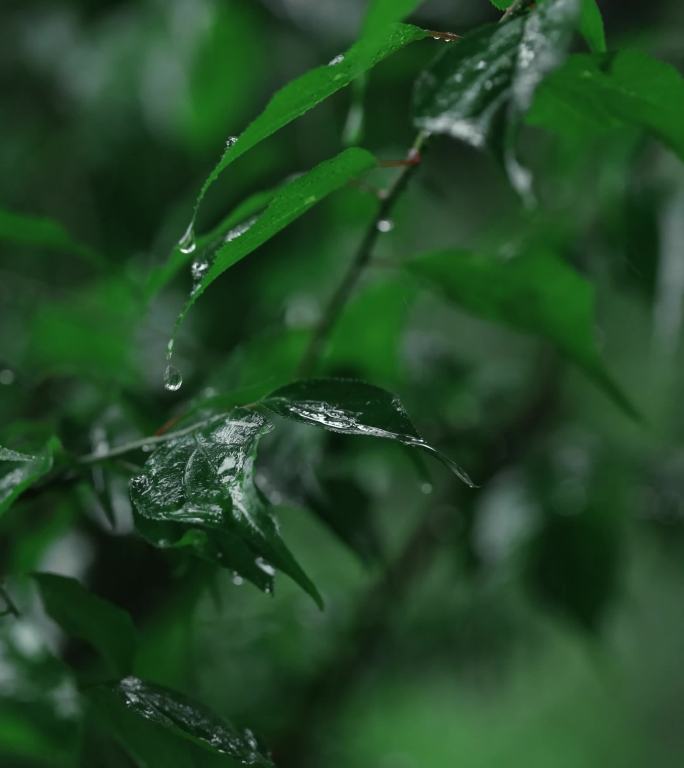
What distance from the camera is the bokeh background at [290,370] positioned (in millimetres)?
406

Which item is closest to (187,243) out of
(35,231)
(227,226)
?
(227,226)

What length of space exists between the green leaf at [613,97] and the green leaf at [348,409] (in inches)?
4.3

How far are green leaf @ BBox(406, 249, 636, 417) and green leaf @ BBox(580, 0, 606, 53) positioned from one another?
0.32 ft

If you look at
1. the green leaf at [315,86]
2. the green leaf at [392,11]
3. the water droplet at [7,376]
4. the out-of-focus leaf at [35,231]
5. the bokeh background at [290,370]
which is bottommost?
the bokeh background at [290,370]

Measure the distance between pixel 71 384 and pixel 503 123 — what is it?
45 cm

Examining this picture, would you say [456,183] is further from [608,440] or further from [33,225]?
[33,225]

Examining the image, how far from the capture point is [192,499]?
0.23 m

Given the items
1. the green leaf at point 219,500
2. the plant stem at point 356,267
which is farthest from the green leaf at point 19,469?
the plant stem at point 356,267

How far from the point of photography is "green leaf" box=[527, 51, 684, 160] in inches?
10.0

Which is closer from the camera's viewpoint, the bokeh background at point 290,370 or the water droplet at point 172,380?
the water droplet at point 172,380

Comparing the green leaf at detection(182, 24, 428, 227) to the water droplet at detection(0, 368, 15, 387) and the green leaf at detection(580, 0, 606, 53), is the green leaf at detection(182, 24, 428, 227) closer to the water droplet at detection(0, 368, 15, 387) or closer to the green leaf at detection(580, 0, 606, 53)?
the green leaf at detection(580, 0, 606, 53)

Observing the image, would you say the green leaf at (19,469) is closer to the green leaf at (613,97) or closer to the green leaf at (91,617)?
the green leaf at (91,617)

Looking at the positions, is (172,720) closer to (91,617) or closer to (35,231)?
(91,617)

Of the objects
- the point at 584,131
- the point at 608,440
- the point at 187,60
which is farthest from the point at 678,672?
the point at 584,131
